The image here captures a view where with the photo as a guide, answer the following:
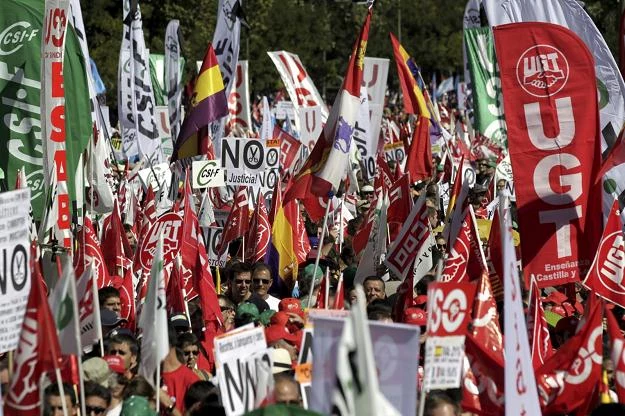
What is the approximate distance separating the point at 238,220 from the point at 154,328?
6198 mm

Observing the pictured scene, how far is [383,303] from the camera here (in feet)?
31.3

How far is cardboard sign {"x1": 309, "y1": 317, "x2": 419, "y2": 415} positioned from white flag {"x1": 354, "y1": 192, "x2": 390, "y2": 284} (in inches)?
202

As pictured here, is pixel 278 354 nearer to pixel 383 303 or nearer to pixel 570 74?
pixel 383 303

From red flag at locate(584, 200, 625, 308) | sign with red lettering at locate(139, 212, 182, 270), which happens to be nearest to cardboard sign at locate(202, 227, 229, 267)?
sign with red lettering at locate(139, 212, 182, 270)

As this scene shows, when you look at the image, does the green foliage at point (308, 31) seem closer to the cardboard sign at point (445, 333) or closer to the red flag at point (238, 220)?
the red flag at point (238, 220)

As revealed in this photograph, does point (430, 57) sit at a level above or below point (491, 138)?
above

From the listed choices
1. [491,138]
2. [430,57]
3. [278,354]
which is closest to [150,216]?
[278,354]

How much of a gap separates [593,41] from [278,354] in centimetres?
406

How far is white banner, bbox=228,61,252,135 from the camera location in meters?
23.7

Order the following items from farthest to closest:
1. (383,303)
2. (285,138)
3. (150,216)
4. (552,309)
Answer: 1. (285,138)
2. (150,216)
3. (552,309)
4. (383,303)

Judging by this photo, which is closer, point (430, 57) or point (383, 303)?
point (383, 303)

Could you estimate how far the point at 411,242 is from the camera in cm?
1176

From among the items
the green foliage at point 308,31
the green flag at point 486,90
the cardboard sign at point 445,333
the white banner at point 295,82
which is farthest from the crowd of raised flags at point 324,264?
the green foliage at point 308,31

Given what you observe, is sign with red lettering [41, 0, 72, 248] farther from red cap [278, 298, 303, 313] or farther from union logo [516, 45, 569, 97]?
union logo [516, 45, 569, 97]
